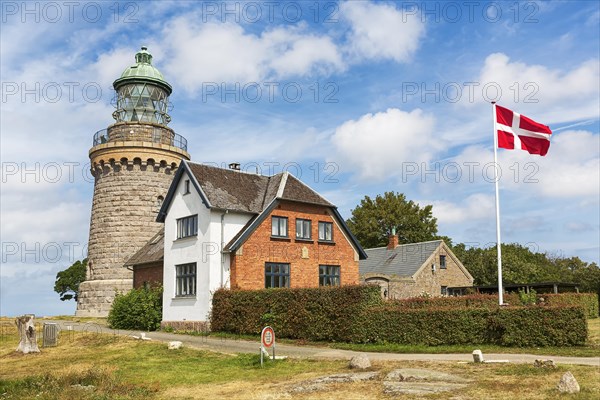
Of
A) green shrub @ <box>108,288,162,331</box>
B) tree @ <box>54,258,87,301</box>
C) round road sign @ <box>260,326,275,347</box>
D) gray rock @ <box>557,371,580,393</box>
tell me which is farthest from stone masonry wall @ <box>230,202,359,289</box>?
tree @ <box>54,258,87,301</box>

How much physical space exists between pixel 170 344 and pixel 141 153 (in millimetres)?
22851

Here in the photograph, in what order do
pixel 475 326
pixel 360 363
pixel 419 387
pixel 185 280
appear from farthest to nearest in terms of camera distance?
pixel 185 280, pixel 475 326, pixel 360 363, pixel 419 387

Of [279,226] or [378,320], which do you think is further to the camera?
[279,226]

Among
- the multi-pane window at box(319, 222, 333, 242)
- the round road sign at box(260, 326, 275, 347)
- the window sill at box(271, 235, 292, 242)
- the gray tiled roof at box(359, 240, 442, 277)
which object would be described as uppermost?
the multi-pane window at box(319, 222, 333, 242)

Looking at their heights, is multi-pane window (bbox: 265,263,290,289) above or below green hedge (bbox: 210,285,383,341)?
above

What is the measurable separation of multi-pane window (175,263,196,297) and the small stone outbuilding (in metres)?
16.7

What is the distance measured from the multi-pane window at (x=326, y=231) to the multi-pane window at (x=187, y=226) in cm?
721

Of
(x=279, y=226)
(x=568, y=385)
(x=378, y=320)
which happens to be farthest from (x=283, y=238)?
(x=568, y=385)

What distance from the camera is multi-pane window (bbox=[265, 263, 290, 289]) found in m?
31.6

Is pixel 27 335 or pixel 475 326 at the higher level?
pixel 475 326

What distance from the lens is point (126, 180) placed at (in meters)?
42.6

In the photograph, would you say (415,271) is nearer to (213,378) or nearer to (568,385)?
(213,378)

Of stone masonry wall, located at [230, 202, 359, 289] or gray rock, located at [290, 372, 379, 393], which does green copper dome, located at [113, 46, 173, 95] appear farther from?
gray rock, located at [290, 372, 379, 393]

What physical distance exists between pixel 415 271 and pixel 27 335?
30344 millimetres
